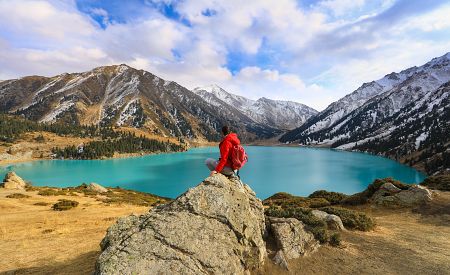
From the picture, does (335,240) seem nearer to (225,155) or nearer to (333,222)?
(333,222)

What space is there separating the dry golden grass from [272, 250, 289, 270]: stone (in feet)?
30.4

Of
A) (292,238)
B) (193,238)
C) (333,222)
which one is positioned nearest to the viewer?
(193,238)

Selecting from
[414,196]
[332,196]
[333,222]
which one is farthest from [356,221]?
[332,196]

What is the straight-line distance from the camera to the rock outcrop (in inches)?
1277

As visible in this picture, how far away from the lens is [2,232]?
24641mm

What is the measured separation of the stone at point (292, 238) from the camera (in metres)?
15.3

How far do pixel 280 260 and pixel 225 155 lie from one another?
19.0ft

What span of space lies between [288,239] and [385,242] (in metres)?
7.40

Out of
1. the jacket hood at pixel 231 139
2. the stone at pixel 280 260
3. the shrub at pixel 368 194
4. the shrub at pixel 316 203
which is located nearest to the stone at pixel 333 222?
the stone at pixel 280 260

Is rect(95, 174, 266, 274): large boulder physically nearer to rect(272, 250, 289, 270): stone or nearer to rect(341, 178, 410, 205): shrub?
rect(272, 250, 289, 270): stone

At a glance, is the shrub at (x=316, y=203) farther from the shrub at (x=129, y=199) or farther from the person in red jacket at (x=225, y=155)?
the person in red jacket at (x=225, y=155)

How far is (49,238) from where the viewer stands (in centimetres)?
2262

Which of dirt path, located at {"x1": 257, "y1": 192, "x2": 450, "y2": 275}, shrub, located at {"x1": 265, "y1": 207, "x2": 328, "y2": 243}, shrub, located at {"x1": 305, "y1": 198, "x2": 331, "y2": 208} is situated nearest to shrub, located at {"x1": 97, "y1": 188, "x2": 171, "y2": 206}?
shrub, located at {"x1": 305, "y1": 198, "x2": 331, "y2": 208}

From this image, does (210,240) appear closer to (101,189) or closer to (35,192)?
(35,192)
